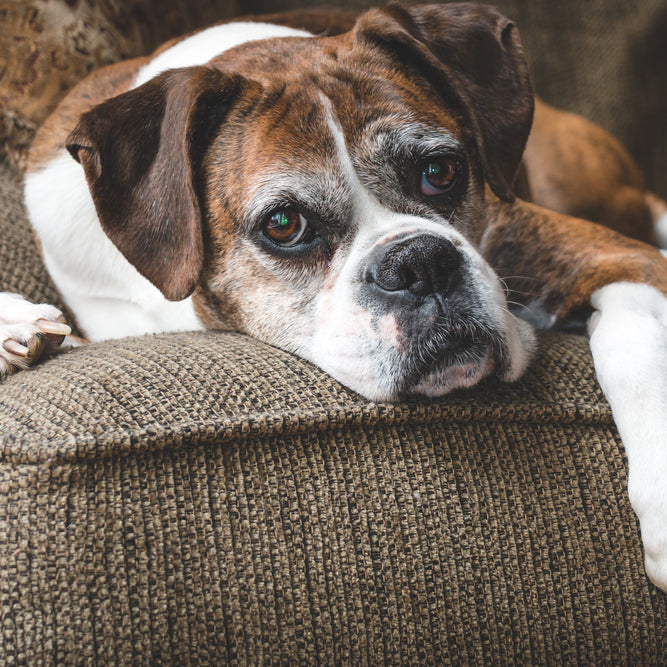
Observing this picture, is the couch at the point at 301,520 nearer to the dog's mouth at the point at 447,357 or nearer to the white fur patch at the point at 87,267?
the dog's mouth at the point at 447,357

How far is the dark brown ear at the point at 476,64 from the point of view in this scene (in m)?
1.71

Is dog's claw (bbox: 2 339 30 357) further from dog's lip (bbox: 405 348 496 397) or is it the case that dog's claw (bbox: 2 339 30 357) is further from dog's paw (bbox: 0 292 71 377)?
dog's lip (bbox: 405 348 496 397)

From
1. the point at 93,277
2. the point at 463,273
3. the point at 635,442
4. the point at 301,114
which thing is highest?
the point at 301,114

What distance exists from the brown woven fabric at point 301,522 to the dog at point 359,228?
0.08 metres

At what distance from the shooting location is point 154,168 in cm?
155

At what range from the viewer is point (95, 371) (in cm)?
135

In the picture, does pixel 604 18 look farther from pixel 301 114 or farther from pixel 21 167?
pixel 21 167

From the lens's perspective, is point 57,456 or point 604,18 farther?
point 604,18

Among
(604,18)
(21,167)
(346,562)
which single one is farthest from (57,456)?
(604,18)

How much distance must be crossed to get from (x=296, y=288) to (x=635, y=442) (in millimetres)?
717

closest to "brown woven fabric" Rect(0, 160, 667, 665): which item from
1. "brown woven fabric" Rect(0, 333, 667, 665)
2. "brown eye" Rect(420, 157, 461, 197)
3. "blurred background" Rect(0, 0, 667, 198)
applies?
"brown woven fabric" Rect(0, 333, 667, 665)

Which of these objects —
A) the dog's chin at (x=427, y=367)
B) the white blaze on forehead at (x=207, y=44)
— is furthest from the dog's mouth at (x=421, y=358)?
the white blaze on forehead at (x=207, y=44)

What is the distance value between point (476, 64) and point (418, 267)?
0.69 metres

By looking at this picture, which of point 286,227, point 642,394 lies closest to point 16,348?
point 286,227
